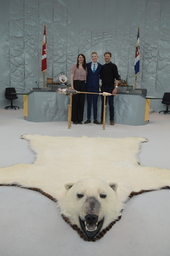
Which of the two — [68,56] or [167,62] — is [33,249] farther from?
[167,62]

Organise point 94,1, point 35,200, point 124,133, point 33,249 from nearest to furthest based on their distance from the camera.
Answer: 1. point 33,249
2. point 35,200
3. point 124,133
4. point 94,1

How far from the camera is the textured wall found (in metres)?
6.93

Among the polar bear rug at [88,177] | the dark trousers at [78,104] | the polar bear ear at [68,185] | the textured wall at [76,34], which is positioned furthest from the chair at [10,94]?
the polar bear ear at [68,185]

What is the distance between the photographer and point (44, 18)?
697cm

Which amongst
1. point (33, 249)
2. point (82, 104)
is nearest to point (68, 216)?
point (33, 249)

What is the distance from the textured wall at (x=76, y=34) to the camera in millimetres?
6934

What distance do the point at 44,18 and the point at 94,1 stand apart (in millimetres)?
1611

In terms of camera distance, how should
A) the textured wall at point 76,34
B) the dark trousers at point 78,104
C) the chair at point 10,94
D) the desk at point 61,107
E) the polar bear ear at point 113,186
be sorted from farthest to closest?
the textured wall at point 76,34 → the chair at point 10,94 → the desk at point 61,107 → the dark trousers at point 78,104 → the polar bear ear at point 113,186

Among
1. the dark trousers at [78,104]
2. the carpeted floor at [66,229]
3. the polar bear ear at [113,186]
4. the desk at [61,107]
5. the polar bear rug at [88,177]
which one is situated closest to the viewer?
the carpeted floor at [66,229]

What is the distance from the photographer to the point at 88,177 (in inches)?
67.0

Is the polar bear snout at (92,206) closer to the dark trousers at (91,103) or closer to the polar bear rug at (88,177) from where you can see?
Result: the polar bear rug at (88,177)

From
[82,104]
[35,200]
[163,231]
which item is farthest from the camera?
[82,104]

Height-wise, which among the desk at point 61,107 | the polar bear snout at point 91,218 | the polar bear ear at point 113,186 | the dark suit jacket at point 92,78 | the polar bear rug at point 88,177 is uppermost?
the dark suit jacket at point 92,78

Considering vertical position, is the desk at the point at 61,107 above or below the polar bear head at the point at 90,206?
above
